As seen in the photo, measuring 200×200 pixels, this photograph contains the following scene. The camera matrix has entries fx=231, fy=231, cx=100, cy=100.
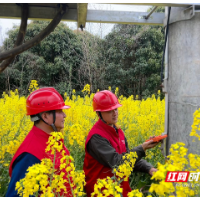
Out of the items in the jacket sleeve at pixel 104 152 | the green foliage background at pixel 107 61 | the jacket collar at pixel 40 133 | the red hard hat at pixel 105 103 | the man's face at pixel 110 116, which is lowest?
the jacket sleeve at pixel 104 152

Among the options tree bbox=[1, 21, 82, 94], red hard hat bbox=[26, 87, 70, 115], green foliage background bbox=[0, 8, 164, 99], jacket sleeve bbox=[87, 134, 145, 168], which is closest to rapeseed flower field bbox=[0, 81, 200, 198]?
jacket sleeve bbox=[87, 134, 145, 168]

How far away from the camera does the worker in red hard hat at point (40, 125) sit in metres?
1.64

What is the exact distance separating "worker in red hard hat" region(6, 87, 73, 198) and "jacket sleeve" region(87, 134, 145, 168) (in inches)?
15.1

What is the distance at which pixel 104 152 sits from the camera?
2.12 metres

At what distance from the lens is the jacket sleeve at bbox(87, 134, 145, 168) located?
207 cm

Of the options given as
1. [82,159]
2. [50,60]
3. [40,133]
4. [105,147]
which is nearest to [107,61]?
[50,60]

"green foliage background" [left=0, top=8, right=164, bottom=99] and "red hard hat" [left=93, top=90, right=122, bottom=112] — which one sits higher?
"green foliage background" [left=0, top=8, right=164, bottom=99]

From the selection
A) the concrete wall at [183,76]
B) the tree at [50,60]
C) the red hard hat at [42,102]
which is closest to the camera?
the concrete wall at [183,76]

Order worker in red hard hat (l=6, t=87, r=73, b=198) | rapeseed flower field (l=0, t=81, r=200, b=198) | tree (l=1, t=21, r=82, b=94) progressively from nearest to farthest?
rapeseed flower field (l=0, t=81, r=200, b=198) < worker in red hard hat (l=6, t=87, r=73, b=198) < tree (l=1, t=21, r=82, b=94)

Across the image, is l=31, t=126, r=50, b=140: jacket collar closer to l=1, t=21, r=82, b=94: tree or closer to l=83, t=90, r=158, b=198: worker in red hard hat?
l=83, t=90, r=158, b=198: worker in red hard hat

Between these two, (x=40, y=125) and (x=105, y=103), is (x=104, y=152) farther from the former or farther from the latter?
(x=40, y=125)

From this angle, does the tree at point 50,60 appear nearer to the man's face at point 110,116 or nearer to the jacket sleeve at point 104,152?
the man's face at point 110,116

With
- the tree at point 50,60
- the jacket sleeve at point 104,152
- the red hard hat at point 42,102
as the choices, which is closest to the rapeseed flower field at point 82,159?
the jacket sleeve at point 104,152

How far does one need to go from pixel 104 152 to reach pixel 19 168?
81cm
